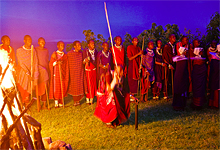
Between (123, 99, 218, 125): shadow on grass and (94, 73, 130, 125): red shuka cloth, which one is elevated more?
(94, 73, 130, 125): red shuka cloth

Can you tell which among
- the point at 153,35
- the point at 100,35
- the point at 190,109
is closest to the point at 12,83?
the point at 190,109

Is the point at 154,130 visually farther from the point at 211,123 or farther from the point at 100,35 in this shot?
the point at 100,35

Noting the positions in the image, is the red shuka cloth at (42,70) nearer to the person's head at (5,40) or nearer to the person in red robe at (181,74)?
the person's head at (5,40)

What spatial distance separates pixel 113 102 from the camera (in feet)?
16.1

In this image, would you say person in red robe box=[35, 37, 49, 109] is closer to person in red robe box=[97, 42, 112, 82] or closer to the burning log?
person in red robe box=[97, 42, 112, 82]

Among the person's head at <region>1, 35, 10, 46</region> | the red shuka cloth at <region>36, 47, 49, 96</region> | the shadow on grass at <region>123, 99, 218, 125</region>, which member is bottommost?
the shadow on grass at <region>123, 99, 218, 125</region>

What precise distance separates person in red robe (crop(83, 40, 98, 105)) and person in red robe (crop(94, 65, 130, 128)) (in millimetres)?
2301

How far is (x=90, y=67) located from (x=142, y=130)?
341cm

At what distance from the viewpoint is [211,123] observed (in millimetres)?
5316

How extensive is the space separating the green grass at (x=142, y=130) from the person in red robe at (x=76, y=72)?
0.81 metres

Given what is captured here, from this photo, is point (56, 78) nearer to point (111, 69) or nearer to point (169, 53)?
point (111, 69)

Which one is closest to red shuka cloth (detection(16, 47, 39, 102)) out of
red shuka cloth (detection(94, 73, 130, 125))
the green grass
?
the green grass

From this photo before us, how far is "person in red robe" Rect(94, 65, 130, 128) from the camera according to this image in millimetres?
4844

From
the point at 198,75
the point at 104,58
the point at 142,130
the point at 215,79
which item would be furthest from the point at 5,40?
the point at 215,79
